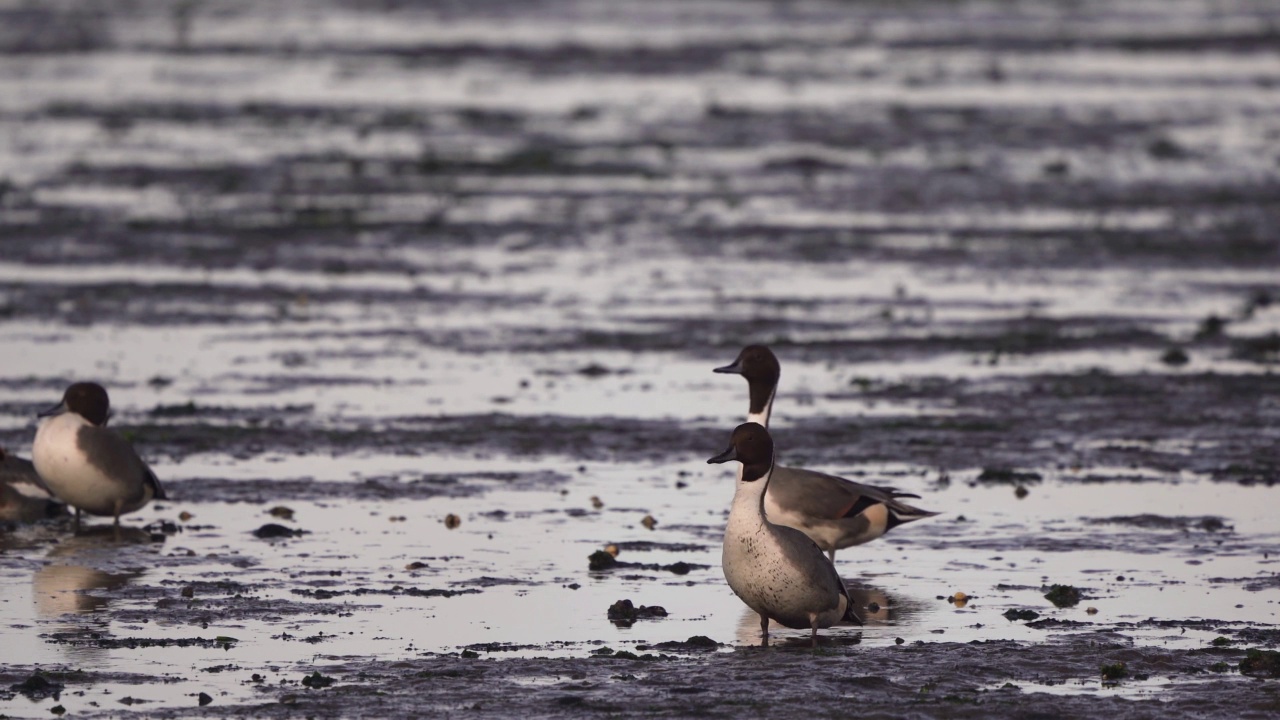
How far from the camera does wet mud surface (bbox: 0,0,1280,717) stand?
32.3 feet

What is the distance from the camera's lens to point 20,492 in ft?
43.2

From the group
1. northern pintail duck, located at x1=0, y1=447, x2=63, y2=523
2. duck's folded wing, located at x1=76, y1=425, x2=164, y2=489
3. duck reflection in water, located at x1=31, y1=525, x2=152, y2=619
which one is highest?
duck's folded wing, located at x1=76, y1=425, x2=164, y2=489

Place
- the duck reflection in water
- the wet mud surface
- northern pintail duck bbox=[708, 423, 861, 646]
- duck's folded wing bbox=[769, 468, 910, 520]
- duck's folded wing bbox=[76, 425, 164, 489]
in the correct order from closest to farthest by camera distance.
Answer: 1. the wet mud surface
2. northern pintail duck bbox=[708, 423, 861, 646]
3. the duck reflection in water
4. duck's folded wing bbox=[769, 468, 910, 520]
5. duck's folded wing bbox=[76, 425, 164, 489]

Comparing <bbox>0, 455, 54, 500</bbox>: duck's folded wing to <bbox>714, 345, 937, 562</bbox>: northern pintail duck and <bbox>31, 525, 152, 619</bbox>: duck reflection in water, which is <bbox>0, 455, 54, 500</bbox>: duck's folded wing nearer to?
<bbox>31, 525, 152, 619</bbox>: duck reflection in water

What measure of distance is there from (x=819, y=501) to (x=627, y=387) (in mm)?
5711

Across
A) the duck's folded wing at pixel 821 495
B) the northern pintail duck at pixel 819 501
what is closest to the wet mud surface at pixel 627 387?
the northern pintail duck at pixel 819 501

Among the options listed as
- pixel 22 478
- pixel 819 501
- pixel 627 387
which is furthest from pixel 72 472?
pixel 627 387

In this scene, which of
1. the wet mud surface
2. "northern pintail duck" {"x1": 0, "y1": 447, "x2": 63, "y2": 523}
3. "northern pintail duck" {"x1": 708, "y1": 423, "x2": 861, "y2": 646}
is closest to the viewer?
the wet mud surface

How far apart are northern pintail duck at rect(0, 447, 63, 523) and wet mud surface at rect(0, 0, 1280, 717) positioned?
49mm

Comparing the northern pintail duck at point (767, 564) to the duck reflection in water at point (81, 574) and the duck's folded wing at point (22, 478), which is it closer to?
the duck reflection in water at point (81, 574)

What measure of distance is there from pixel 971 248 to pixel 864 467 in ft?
34.2

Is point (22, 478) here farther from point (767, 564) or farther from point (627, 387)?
point (627, 387)

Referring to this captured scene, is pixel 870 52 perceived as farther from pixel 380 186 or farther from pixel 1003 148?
pixel 380 186

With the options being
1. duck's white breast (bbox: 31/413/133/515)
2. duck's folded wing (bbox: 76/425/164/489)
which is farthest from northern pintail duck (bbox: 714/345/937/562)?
duck's white breast (bbox: 31/413/133/515)
